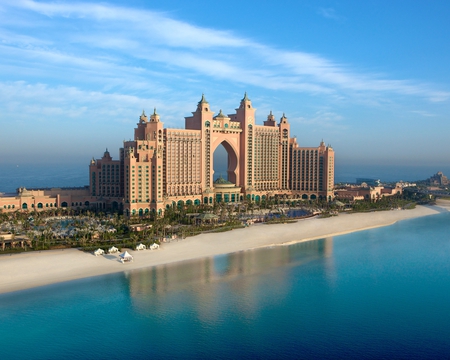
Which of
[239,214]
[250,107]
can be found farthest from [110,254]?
[250,107]

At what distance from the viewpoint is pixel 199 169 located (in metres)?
78.8

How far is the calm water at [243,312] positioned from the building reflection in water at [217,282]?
0.29 ft

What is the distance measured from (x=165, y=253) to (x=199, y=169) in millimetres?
35477

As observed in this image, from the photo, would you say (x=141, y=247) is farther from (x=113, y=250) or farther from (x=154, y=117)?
(x=154, y=117)

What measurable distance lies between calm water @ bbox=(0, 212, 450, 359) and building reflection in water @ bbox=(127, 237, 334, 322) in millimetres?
88

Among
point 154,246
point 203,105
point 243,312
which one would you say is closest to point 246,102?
point 203,105

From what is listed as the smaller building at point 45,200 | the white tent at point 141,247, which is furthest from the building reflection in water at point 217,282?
the smaller building at point 45,200

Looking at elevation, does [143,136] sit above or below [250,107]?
below

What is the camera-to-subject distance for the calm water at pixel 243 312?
25688 millimetres

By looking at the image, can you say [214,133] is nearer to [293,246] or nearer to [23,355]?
[293,246]

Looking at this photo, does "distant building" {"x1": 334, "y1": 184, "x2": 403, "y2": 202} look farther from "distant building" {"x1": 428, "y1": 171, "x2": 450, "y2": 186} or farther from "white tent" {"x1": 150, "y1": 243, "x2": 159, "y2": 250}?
"white tent" {"x1": 150, "y1": 243, "x2": 159, "y2": 250}

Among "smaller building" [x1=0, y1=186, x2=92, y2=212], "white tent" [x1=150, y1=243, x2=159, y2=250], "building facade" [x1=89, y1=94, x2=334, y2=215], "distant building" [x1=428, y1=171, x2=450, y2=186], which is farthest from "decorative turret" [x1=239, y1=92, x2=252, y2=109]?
"distant building" [x1=428, y1=171, x2=450, y2=186]

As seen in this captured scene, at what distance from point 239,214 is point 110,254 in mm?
27419

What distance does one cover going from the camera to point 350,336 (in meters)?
27.2
